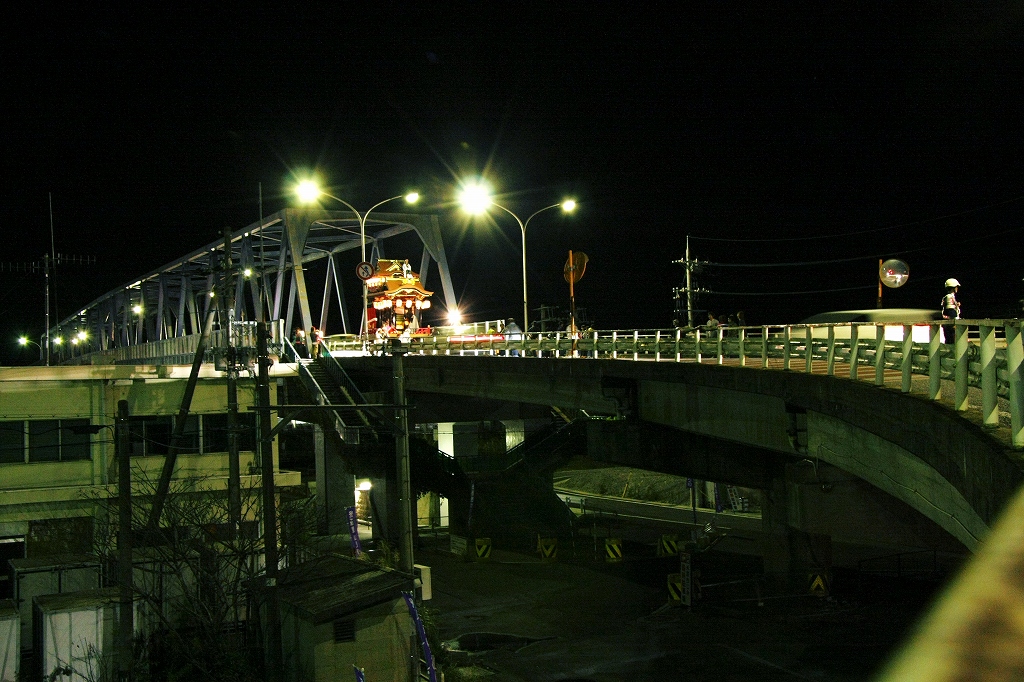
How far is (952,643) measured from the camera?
5.04 feet

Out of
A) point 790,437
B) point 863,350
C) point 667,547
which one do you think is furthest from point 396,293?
point 863,350

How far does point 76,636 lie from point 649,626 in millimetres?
14343

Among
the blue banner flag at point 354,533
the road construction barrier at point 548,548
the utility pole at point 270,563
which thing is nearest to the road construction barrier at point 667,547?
the road construction barrier at point 548,548

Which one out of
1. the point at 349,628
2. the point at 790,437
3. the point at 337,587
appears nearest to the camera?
the point at 349,628

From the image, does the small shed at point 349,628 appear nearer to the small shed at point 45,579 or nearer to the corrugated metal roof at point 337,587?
the corrugated metal roof at point 337,587

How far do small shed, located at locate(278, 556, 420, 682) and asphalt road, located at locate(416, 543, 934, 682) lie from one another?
2.34 meters

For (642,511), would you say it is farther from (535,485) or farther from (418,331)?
(418,331)

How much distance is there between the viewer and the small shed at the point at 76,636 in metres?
18.3

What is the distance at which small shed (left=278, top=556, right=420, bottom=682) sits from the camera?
1753 cm

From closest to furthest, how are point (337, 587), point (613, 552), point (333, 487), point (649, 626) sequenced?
point (337, 587)
point (649, 626)
point (613, 552)
point (333, 487)

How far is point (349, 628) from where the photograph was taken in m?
17.6

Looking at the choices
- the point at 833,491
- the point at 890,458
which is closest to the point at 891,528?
the point at 833,491

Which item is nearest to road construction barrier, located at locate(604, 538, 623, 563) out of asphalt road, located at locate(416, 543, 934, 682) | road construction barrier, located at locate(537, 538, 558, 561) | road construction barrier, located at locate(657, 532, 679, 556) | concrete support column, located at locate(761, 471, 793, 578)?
asphalt road, located at locate(416, 543, 934, 682)

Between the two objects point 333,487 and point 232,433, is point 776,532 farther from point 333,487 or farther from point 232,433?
point 333,487
